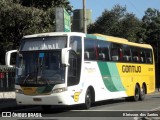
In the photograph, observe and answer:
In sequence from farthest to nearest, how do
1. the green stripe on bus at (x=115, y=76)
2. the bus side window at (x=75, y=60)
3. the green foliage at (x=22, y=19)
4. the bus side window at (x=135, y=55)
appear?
the green foliage at (x=22, y=19) < the bus side window at (x=135, y=55) < the green stripe on bus at (x=115, y=76) < the bus side window at (x=75, y=60)

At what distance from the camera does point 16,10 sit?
32219mm

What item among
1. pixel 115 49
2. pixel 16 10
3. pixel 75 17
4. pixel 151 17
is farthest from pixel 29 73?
pixel 151 17

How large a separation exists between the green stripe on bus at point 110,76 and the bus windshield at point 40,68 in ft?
12.1

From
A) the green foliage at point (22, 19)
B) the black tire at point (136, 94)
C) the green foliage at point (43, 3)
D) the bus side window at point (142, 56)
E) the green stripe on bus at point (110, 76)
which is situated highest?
the green foliage at point (43, 3)

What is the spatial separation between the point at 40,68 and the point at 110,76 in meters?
5.61

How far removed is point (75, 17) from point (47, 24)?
1114 centimetres

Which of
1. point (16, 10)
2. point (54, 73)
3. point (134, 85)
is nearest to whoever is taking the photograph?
point (54, 73)

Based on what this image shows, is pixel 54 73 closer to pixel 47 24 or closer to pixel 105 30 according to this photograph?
pixel 47 24

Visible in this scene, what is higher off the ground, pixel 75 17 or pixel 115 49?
pixel 75 17

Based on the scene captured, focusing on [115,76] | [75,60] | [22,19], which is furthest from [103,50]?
[22,19]

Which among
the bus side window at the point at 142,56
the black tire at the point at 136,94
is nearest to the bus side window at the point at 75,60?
the black tire at the point at 136,94

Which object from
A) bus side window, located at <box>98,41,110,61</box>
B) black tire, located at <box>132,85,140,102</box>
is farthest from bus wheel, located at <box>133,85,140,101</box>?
bus side window, located at <box>98,41,110,61</box>

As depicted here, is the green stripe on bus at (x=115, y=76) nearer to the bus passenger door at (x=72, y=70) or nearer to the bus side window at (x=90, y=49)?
the bus side window at (x=90, y=49)

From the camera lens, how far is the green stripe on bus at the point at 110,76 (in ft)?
72.3
